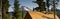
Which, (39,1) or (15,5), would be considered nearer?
(15,5)

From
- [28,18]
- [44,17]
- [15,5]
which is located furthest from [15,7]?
[44,17]

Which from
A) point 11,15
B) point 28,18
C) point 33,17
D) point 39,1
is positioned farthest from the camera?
point 39,1

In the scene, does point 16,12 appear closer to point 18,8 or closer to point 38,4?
point 18,8

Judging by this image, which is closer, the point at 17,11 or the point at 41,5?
the point at 17,11

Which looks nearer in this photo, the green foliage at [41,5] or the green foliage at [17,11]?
Answer: the green foliage at [17,11]

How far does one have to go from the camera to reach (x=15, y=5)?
12.2 metres

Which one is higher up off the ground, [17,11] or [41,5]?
[41,5]

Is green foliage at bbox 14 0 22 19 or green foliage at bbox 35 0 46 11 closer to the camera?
green foliage at bbox 14 0 22 19

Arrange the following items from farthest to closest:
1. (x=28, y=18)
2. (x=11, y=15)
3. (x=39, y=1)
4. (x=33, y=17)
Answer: (x=39, y=1)
(x=11, y=15)
(x=28, y=18)
(x=33, y=17)

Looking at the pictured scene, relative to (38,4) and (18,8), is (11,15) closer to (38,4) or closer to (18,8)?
(18,8)

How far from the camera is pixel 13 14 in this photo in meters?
12.3

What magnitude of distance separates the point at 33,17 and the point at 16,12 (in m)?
3.38

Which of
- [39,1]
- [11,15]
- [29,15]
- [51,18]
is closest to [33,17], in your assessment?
[29,15]

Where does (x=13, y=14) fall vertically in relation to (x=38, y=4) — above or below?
below
